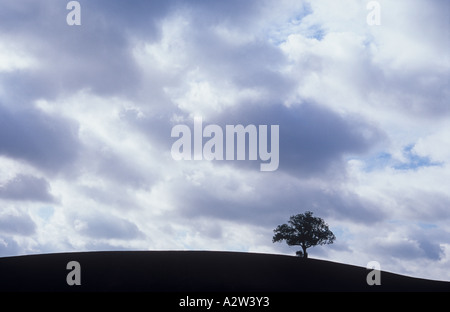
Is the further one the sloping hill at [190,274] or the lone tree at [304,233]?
the lone tree at [304,233]

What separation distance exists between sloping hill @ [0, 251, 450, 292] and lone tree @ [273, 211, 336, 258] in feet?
37.9

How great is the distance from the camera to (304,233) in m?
80.1

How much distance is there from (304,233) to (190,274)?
32.0 m

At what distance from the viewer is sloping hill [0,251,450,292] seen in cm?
5100

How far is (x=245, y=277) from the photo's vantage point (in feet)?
182

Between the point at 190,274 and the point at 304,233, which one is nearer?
the point at 190,274

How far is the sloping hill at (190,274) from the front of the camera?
51.0 m

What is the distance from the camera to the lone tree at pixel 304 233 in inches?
3145

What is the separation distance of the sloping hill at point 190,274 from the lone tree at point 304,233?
11.6m

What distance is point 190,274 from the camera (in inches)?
2175
